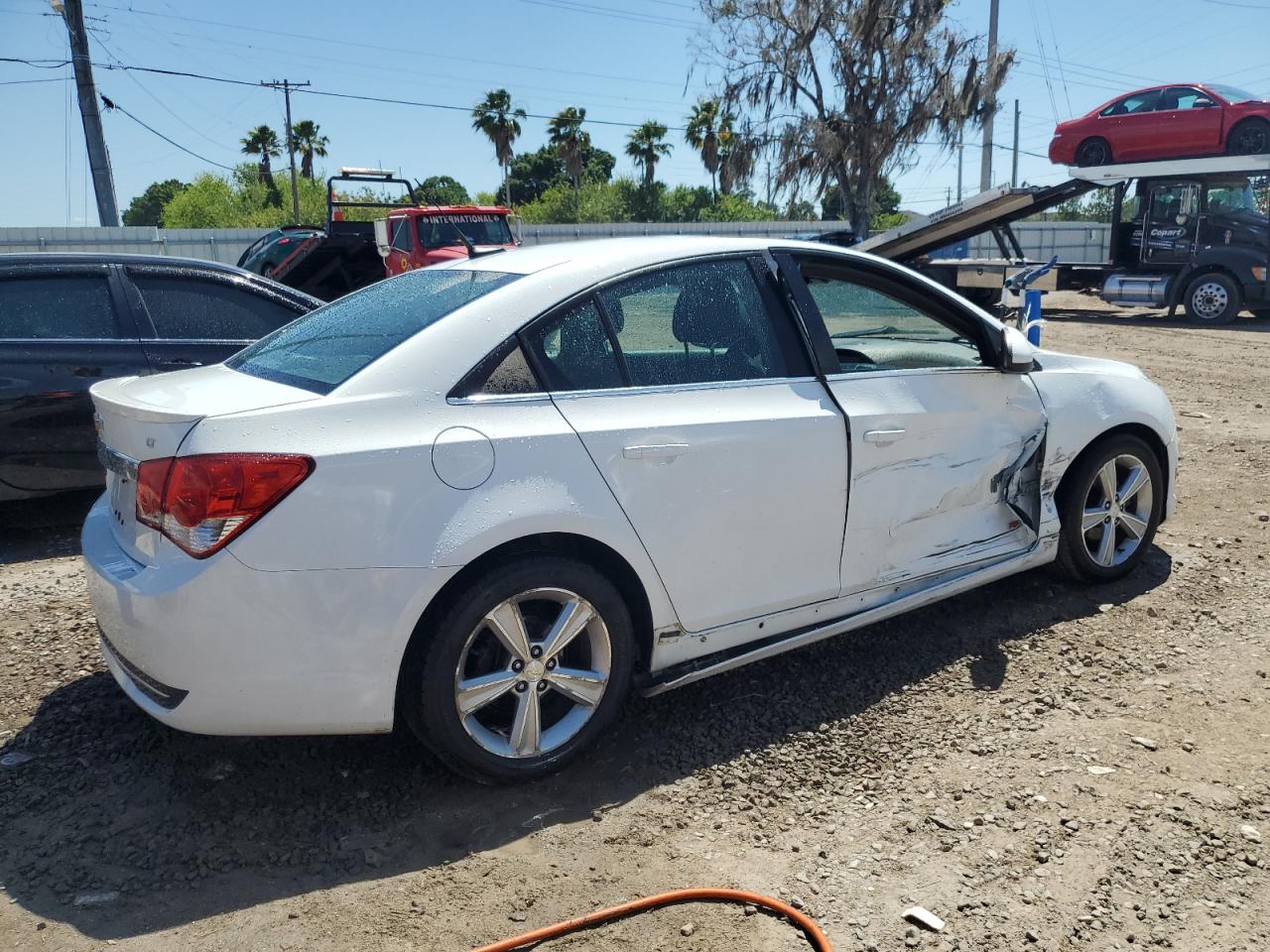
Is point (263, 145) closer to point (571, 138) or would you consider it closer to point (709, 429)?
point (571, 138)

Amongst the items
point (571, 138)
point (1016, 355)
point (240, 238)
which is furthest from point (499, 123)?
point (1016, 355)

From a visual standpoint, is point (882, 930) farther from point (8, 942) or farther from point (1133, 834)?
point (8, 942)

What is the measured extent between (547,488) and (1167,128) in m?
19.1

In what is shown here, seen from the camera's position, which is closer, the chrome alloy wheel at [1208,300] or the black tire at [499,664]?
the black tire at [499,664]

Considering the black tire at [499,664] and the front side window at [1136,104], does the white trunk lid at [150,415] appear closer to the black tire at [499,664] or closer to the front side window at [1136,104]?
the black tire at [499,664]

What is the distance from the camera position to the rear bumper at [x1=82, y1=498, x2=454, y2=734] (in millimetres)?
2637

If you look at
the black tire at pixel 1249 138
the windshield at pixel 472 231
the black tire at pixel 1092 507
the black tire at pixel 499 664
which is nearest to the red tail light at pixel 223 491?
the black tire at pixel 499 664

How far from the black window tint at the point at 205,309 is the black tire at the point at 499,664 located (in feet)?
11.4

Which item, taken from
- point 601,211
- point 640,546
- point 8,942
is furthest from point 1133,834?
point 601,211

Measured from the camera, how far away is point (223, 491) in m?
2.63

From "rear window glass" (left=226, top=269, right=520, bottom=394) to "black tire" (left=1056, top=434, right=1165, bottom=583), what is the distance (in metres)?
2.59

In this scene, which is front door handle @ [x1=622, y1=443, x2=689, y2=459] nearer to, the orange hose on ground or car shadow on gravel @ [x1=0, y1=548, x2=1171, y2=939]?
car shadow on gravel @ [x1=0, y1=548, x2=1171, y2=939]

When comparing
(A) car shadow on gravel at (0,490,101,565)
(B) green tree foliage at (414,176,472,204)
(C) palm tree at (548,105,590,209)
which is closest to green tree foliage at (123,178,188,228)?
(B) green tree foliage at (414,176,472,204)

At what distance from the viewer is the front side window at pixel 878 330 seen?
12.3 feet
